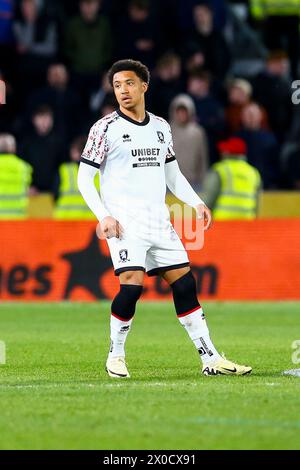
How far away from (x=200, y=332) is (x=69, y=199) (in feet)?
31.8

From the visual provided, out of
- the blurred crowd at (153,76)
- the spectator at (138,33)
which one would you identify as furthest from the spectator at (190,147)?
the spectator at (138,33)

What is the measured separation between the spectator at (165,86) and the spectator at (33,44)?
1.93 metres

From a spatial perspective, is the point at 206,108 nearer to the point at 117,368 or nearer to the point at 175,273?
the point at 175,273

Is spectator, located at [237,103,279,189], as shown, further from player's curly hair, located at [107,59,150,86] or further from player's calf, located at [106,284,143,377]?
player's calf, located at [106,284,143,377]

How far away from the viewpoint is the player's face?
36.6ft

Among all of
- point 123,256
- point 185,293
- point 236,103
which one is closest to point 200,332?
point 185,293

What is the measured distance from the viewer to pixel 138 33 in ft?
78.5

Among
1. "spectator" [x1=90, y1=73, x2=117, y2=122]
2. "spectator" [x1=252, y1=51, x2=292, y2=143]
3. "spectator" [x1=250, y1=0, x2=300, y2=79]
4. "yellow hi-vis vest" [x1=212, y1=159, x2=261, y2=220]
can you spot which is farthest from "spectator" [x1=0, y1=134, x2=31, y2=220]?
"spectator" [x1=250, y1=0, x2=300, y2=79]

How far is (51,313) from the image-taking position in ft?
59.0

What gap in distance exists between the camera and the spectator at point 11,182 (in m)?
20.2

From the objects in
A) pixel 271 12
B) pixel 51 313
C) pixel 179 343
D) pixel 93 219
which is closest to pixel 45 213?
pixel 93 219

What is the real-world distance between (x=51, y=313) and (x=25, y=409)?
859cm

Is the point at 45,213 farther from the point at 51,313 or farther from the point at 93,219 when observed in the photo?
the point at 51,313

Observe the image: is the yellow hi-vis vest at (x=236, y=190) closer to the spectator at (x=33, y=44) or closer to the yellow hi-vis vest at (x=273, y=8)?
the spectator at (x=33, y=44)
